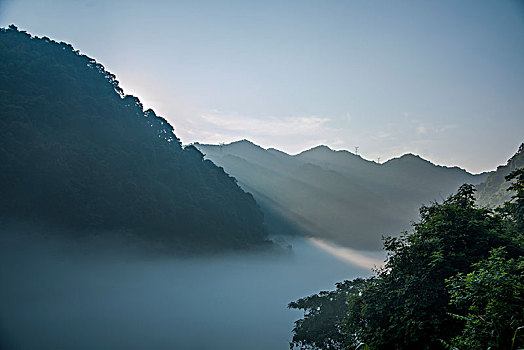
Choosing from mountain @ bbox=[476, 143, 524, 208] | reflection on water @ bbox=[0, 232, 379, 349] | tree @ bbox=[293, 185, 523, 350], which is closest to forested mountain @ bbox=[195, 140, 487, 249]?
mountain @ bbox=[476, 143, 524, 208]

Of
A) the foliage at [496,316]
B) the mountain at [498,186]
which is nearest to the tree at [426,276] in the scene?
the foliage at [496,316]

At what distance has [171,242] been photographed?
40.7m

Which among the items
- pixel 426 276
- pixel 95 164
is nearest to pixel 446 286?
pixel 426 276

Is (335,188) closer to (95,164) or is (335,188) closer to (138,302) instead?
(138,302)

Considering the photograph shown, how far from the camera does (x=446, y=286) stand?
5.62 meters

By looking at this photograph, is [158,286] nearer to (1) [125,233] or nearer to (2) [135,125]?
(1) [125,233]

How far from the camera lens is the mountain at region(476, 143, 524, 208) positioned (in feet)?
169

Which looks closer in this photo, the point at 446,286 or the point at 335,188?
the point at 446,286

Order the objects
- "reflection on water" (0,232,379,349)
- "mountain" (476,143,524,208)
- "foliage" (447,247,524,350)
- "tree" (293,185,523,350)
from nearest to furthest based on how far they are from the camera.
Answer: "foliage" (447,247,524,350)
"tree" (293,185,523,350)
"reflection on water" (0,232,379,349)
"mountain" (476,143,524,208)

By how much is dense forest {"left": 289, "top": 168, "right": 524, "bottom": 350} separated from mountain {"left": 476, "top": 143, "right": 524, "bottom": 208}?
51.0 meters

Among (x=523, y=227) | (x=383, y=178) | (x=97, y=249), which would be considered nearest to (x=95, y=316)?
(x=97, y=249)

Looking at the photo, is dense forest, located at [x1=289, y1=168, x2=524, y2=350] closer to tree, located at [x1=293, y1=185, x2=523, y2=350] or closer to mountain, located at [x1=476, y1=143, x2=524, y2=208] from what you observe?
tree, located at [x1=293, y1=185, x2=523, y2=350]

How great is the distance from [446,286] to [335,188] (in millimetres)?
101787

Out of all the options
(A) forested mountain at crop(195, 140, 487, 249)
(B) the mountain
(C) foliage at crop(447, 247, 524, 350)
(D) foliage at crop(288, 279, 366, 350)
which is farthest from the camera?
(A) forested mountain at crop(195, 140, 487, 249)
